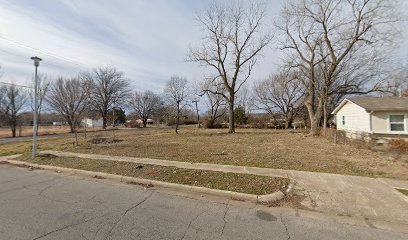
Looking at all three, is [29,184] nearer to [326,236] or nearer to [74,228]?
[74,228]

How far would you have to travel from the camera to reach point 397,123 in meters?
16.2

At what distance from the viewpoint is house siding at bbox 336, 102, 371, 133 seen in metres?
17.4

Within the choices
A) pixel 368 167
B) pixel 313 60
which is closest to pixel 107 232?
pixel 368 167

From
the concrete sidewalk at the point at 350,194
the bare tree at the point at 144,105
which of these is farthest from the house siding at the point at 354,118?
the bare tree at the point at 144,105

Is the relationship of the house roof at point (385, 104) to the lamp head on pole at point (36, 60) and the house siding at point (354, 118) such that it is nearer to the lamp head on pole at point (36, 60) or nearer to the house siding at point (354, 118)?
the house siding at point (354, 118)

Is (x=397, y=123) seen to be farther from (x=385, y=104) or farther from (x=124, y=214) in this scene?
(x=124, y=214)

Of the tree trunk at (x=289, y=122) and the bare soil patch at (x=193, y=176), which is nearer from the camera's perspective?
the bare soil patch at (x=193, y=176)

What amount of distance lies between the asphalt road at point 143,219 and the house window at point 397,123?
1673cm

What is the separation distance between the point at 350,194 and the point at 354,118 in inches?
692

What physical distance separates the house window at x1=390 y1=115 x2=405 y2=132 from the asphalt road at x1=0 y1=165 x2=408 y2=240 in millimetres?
16735

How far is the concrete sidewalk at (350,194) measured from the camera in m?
4.35

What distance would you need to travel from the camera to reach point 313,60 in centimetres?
2273

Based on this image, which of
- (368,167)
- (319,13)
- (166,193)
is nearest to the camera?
(166,193)

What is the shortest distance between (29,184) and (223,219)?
621 centimetres
